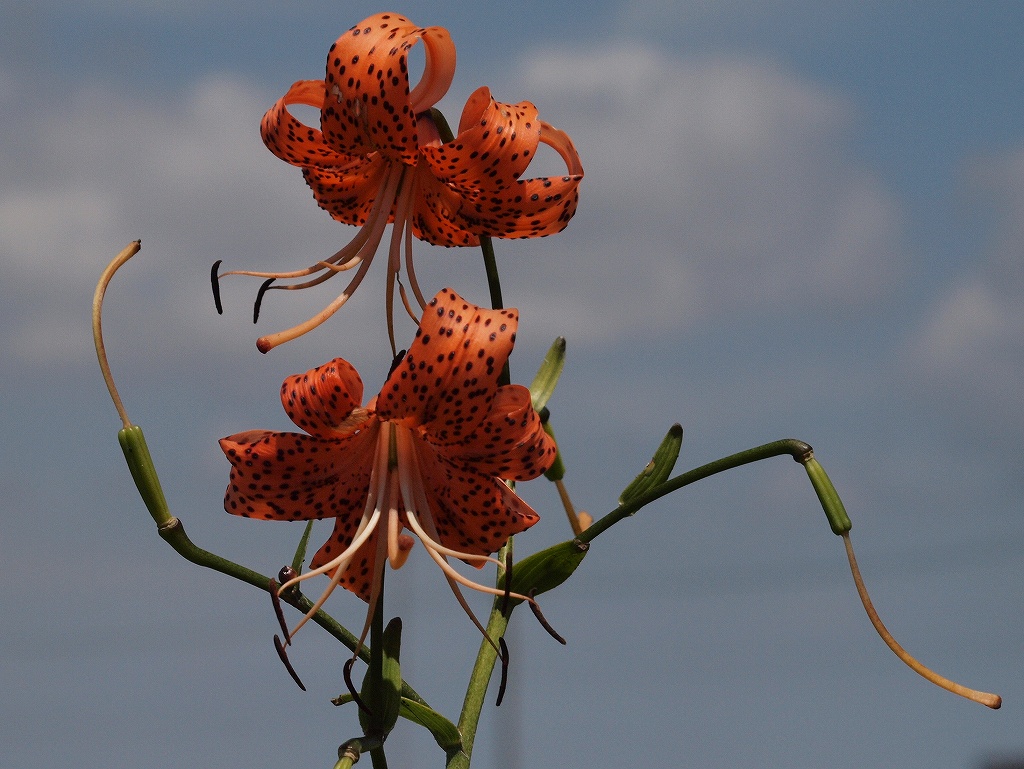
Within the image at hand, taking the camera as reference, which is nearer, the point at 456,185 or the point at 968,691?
the point at 968,691

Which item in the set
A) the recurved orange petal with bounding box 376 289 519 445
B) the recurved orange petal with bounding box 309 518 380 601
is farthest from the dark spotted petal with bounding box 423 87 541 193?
the recurved orange petal with bounding box 309 518 380 601

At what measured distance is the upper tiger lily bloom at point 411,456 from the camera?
1.37 metres

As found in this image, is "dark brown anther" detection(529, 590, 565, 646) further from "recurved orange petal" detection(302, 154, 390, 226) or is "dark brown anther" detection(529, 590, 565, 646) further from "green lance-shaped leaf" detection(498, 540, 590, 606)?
"recurved orange petal" detection(302, 154, 390, 226)

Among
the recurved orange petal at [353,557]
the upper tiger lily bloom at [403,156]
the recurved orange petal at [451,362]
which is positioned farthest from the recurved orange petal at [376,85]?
the recurved orange petal at [353,557]

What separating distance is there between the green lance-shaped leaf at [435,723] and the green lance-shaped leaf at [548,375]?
491 millimetres

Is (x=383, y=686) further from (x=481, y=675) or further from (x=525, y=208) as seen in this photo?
(x=525, y=208)

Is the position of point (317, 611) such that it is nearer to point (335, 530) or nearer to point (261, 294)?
point (335, 530)

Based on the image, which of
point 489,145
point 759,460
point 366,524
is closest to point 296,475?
point 366,524

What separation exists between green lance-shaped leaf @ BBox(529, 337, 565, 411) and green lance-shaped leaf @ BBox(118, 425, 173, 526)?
1.94ft

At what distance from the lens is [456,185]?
1.60 meters

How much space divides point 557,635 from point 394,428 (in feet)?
1.10

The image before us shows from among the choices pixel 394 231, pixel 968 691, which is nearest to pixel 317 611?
pixel 394 231

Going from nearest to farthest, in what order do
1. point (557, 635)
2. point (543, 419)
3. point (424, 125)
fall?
point (557, 635), point (424, 125), point (543, 419)

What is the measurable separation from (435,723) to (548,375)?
57cm
